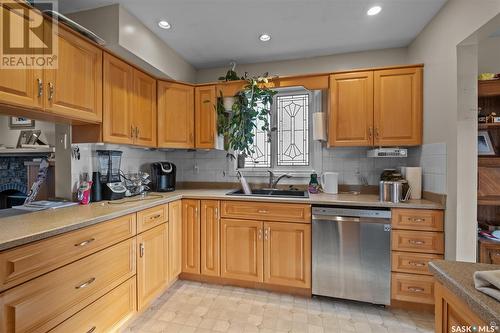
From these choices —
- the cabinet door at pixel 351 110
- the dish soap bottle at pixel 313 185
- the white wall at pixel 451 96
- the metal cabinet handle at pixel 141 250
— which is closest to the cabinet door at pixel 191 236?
the metal cabinet handle at pixel 141 250

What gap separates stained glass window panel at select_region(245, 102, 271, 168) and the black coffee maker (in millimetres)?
949

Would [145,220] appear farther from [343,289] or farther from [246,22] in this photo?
[246,22]

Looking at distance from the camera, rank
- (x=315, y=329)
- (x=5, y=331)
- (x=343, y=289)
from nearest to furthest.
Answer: (x=5, y=331) < (x=315, y=329) < (x=343, y=289)

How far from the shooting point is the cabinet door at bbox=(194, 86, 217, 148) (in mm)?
2682

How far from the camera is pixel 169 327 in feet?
5.73

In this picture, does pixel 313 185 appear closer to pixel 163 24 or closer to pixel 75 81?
pixel 163 24

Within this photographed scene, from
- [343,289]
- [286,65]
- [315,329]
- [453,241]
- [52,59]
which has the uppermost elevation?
[286,65]

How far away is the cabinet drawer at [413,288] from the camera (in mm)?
1861

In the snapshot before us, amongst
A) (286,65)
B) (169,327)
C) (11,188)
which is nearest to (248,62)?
(286,65)

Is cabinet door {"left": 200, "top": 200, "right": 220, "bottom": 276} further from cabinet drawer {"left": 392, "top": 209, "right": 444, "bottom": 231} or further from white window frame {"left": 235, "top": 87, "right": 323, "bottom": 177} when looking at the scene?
cabinet drawer {"left": 392, "top": 209, "right": 444, "bottom": 231}

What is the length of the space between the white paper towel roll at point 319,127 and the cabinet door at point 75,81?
205cm

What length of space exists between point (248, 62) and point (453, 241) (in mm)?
2681

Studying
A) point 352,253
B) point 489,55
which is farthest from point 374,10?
point 352,253

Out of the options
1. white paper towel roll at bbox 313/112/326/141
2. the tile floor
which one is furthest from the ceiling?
the tile floor
